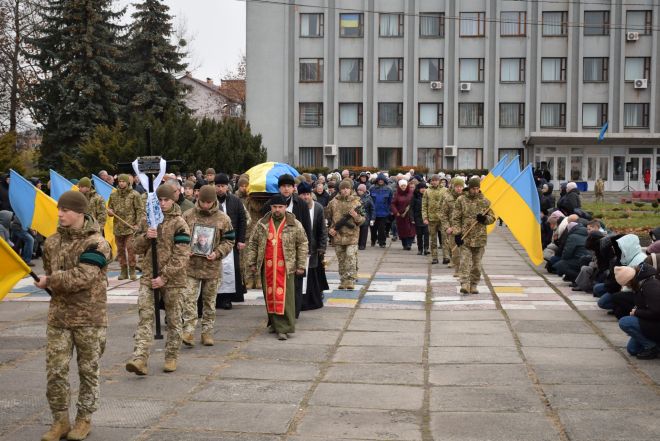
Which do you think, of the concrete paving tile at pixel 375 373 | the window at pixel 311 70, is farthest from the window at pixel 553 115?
the concrete paving tile at pixel 375 373

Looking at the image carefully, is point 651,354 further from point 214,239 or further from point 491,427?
point 214,239

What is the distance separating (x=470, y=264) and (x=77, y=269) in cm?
936

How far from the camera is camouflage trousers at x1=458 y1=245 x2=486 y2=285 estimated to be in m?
15.1

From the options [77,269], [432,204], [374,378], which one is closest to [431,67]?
A: [432,204]

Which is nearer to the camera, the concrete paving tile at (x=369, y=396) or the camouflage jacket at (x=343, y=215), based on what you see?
the concrete paving tile at (x=369, y=396)

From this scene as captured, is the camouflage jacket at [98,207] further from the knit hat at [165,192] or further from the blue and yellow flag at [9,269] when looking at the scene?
the blue and yellow flag at [9,269]

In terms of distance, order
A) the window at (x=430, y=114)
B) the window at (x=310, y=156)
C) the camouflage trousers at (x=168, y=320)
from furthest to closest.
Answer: the window at (x=310, y=156) < the window at (x=430, y=114) < the camouflage trousers at (x=168, y=320)

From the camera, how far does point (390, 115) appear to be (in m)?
58.9

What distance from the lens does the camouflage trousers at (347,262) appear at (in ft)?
52.3

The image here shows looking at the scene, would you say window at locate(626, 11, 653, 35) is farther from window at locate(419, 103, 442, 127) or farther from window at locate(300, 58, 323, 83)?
window at locate(300, 58, 323, 83)

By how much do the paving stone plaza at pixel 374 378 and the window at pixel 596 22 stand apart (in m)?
46.3

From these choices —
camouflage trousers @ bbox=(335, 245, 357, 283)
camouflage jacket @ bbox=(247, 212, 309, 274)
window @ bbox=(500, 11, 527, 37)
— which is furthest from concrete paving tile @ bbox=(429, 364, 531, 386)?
window @ bbox=(500, 11, 527, 37)

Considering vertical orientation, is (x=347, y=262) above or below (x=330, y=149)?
below

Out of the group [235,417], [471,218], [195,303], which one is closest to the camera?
[235,417]
